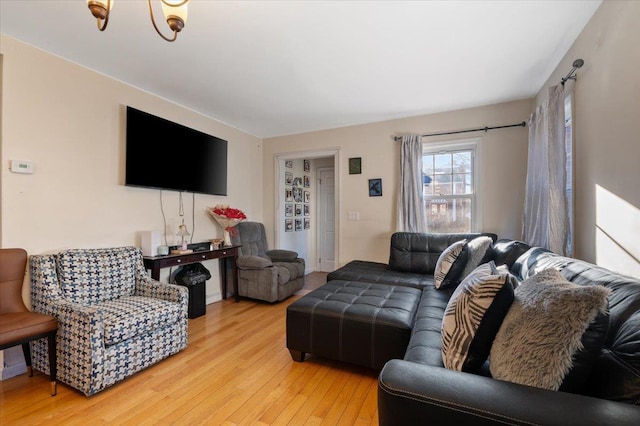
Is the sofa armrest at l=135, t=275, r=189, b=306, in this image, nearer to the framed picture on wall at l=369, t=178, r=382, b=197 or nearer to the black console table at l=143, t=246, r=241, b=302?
the black console table at l=143, t=246, r=241, b=302

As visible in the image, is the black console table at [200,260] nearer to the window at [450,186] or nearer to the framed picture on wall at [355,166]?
the framed picture on wall at [355,166]

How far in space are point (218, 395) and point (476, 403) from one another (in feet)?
5.34

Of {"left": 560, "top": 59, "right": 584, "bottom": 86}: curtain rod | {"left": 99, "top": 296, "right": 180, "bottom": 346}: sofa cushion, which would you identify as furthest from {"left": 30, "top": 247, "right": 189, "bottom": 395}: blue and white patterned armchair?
{"left": 560, "top": 59, "right": 584, "bottom": 86}: curtain rod

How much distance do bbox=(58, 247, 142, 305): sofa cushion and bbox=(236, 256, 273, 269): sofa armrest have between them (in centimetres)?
129

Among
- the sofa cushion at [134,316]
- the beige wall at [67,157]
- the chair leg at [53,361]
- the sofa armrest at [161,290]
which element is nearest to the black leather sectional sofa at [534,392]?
the sofa cushion at [134,316]

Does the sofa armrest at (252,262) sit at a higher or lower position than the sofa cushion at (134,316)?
higher

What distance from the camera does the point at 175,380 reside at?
191 centimetres

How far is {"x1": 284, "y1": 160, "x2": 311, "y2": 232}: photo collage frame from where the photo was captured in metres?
4.93

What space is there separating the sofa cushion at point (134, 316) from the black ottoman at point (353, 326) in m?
0.98

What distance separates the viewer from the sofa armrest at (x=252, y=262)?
352cm

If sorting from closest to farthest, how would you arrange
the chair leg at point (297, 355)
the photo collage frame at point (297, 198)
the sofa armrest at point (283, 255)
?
the chair leg at point (297, 355), the sofa armrest at point (283, 255), the photo collage frame at point (297, 198)

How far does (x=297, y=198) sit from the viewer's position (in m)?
5.26

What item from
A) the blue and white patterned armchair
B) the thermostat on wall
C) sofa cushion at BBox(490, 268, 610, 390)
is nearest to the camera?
sofa cushion at BBox(490, 268, 610, 390)

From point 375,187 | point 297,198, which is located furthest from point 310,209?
point 375,187
